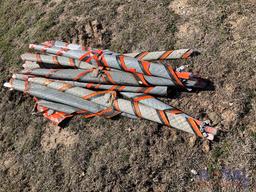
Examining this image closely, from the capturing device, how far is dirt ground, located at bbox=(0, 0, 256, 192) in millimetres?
8117

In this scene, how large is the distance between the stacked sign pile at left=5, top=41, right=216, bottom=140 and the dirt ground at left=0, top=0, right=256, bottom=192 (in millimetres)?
306

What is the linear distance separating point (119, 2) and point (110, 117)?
16.8 ft

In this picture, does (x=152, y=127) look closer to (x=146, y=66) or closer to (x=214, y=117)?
(x=214, y=117)

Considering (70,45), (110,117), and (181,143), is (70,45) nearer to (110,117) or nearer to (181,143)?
(110,117)

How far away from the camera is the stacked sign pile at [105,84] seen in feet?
29.7

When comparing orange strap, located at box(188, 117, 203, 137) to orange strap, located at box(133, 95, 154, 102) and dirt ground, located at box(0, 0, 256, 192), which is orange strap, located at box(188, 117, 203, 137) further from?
orange strap, located at box(133, 95, 154, 102)

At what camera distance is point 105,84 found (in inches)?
395

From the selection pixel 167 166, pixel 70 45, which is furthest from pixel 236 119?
pixel 70 45

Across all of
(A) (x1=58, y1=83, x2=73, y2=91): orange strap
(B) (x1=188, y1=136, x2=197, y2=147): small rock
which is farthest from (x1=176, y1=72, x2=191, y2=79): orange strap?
(A) (x1=58, y1=83, x2=73, y2=91): orange strap

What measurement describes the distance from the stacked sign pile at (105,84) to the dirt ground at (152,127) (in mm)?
306

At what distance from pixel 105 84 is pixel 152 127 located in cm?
201

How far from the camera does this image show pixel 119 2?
12.7m

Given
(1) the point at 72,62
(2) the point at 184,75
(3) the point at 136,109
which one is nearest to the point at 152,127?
(3) the point at 136,109

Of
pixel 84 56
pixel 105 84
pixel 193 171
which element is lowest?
pixel 193 171
